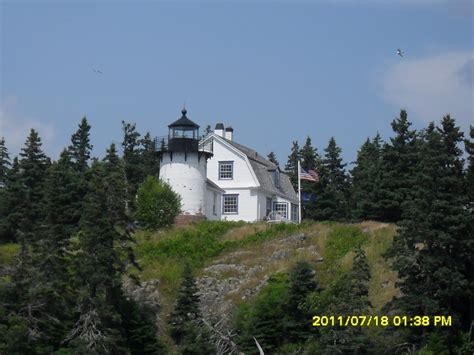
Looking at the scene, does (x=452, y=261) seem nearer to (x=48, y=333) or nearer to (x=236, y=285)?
(x=236, y=285)

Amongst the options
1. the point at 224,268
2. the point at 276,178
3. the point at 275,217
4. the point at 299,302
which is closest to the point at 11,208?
the point at 224,268

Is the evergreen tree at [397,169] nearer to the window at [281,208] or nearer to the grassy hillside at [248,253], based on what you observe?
the grassy hillside at [248,253]

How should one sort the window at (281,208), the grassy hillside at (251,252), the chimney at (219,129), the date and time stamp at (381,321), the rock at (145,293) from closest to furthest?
the date and time stamp at (381,321) < the rock at (145,293) < the grassy hillside at (251,252) < the window at (281,208) < the chimney at (219,129)

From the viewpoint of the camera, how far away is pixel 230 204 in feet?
172

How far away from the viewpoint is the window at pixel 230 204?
52094mm

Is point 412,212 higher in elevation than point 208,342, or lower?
higher

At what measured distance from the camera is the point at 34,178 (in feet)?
168

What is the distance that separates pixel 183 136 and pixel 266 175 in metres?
8.07

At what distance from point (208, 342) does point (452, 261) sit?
30.5ft

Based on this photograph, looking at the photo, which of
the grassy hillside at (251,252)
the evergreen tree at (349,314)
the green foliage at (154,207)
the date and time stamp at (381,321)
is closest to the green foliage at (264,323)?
the date and time stamp at (381,321)

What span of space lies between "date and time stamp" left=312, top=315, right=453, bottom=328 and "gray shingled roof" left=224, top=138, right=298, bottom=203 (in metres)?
21.9

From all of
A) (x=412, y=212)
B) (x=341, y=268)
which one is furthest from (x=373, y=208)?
(x=412, y=212)

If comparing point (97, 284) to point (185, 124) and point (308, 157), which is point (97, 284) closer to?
point (185, 124)

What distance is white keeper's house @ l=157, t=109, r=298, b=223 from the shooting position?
48312 millimetres
